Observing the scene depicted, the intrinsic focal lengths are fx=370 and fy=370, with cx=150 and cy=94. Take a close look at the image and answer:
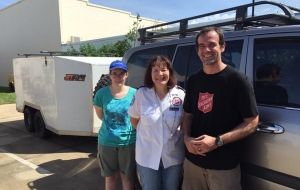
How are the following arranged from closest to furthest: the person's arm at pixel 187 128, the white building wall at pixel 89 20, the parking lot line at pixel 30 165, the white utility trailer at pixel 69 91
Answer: the person's arm at pixel 187 128 < the parking lot line at pixel 30 165 < the white utility trailer at pixel 69 91 < the white building wall at pixel 89 20


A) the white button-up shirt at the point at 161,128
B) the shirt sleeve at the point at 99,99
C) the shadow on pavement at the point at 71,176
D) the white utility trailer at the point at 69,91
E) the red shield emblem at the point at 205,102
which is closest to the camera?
the red shield emblem at the point at 205,102

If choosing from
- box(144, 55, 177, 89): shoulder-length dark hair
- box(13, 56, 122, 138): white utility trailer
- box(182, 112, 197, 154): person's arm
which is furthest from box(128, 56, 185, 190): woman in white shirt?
box(13, 56, 122, 138): white utility trailer

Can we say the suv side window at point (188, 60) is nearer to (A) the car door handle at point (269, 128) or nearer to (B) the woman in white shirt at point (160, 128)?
(B) the woman in white shirt at point (160, 128)

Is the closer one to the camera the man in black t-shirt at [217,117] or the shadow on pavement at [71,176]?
the man in black t-shirt at [217,117]

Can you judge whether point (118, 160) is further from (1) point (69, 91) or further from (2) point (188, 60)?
(1) point (69, 91)

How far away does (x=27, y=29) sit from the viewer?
999 inches

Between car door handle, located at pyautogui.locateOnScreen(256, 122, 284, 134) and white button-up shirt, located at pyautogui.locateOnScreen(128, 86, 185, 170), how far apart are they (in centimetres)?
65

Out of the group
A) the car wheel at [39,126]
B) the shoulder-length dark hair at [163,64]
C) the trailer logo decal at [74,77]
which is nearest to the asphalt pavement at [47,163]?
the car wheel at [39,126]

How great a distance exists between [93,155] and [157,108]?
423 centimetres

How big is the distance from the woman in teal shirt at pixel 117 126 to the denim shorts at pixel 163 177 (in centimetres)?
71

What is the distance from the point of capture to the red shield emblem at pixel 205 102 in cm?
267

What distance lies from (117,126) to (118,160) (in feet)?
1.29

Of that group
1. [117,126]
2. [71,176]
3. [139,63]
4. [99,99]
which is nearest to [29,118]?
[71,176]

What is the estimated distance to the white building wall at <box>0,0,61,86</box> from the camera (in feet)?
74.9
